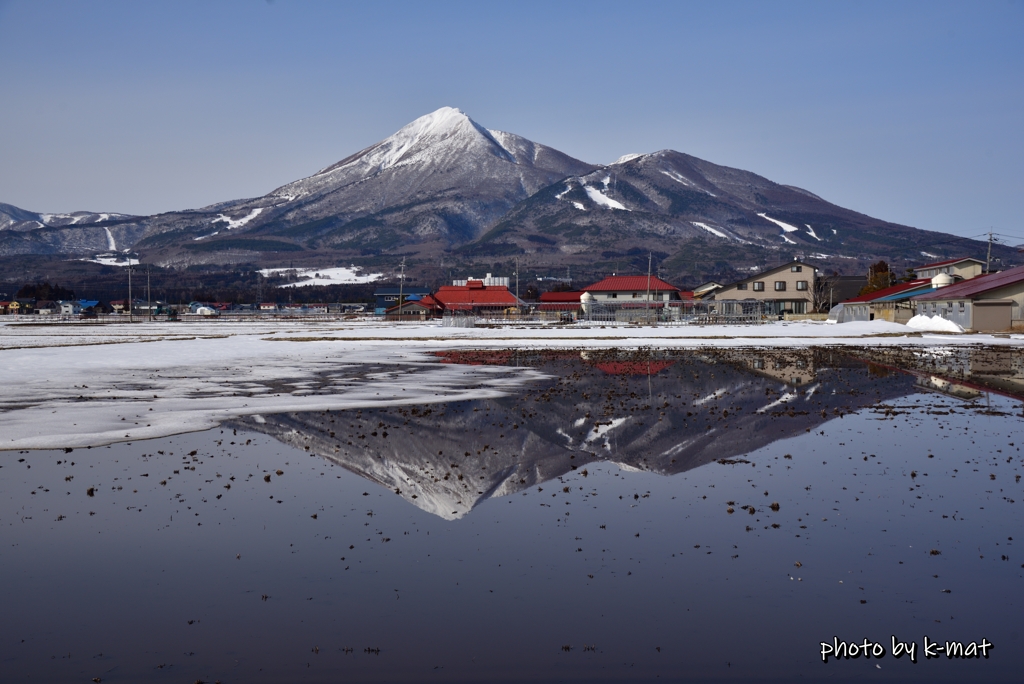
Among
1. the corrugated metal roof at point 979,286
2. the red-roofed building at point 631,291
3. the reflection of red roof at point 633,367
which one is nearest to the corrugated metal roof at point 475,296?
the red-roofed building at point 631,291

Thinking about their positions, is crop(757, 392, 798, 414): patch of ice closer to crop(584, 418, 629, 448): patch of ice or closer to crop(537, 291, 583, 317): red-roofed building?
crop(584, 418, 629, 448): patch of ice

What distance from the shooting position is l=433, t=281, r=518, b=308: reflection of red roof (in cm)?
15688

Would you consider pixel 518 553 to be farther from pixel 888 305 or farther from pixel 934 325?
pixel 888 305

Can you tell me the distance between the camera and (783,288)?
130 metres

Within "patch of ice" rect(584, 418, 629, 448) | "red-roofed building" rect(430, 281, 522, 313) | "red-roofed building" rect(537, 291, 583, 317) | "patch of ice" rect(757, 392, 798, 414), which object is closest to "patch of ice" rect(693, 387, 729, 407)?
"patch of ice" rect(757, 392, 798, 414)

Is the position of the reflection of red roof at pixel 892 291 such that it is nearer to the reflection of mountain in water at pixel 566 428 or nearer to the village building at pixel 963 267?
the village building at pixel 963 267

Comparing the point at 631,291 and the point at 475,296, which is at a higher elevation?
the point at 631,291

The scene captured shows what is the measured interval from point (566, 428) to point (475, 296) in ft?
471

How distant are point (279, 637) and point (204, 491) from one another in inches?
228

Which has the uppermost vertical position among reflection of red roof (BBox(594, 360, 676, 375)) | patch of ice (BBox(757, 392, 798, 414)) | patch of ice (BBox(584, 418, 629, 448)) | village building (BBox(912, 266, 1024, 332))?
Answer: village building (BBox(912, 266, 1024, 332))

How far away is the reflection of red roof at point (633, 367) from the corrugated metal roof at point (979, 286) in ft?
152

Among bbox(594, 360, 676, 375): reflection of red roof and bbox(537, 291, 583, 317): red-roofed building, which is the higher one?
bbox(537, 291, 583, 317): red-roofed building

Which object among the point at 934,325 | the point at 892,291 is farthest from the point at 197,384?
the point at 892,291

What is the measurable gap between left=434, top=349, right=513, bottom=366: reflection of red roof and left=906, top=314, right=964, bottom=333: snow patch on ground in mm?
41888
